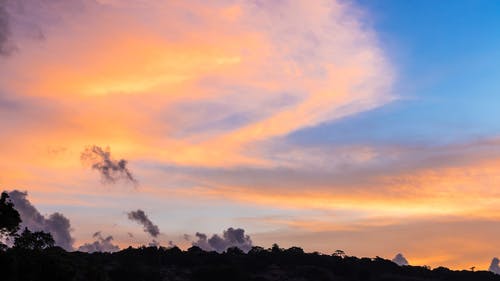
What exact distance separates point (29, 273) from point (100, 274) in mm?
14002

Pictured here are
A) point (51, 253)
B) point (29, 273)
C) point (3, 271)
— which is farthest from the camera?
point (51, 253)

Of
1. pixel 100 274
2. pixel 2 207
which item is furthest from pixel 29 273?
pixel 100 274

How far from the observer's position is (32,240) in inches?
2756

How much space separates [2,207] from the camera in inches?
2613

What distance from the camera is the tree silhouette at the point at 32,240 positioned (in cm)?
6975

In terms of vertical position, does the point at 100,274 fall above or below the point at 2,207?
below

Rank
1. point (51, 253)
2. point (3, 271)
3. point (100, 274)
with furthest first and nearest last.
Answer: point (100, 274) → point (51, 253) → point (3, 271)

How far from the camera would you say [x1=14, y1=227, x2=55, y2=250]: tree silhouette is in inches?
2746

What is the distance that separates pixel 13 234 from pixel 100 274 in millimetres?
15836

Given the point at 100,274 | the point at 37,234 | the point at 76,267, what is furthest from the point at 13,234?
the point at 100,274

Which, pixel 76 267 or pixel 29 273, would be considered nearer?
pixel 29 273

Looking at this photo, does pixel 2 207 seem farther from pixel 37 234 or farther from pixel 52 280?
pixel 52 280

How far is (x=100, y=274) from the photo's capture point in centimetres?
8038

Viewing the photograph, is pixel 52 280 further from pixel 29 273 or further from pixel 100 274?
pixel 100 274
